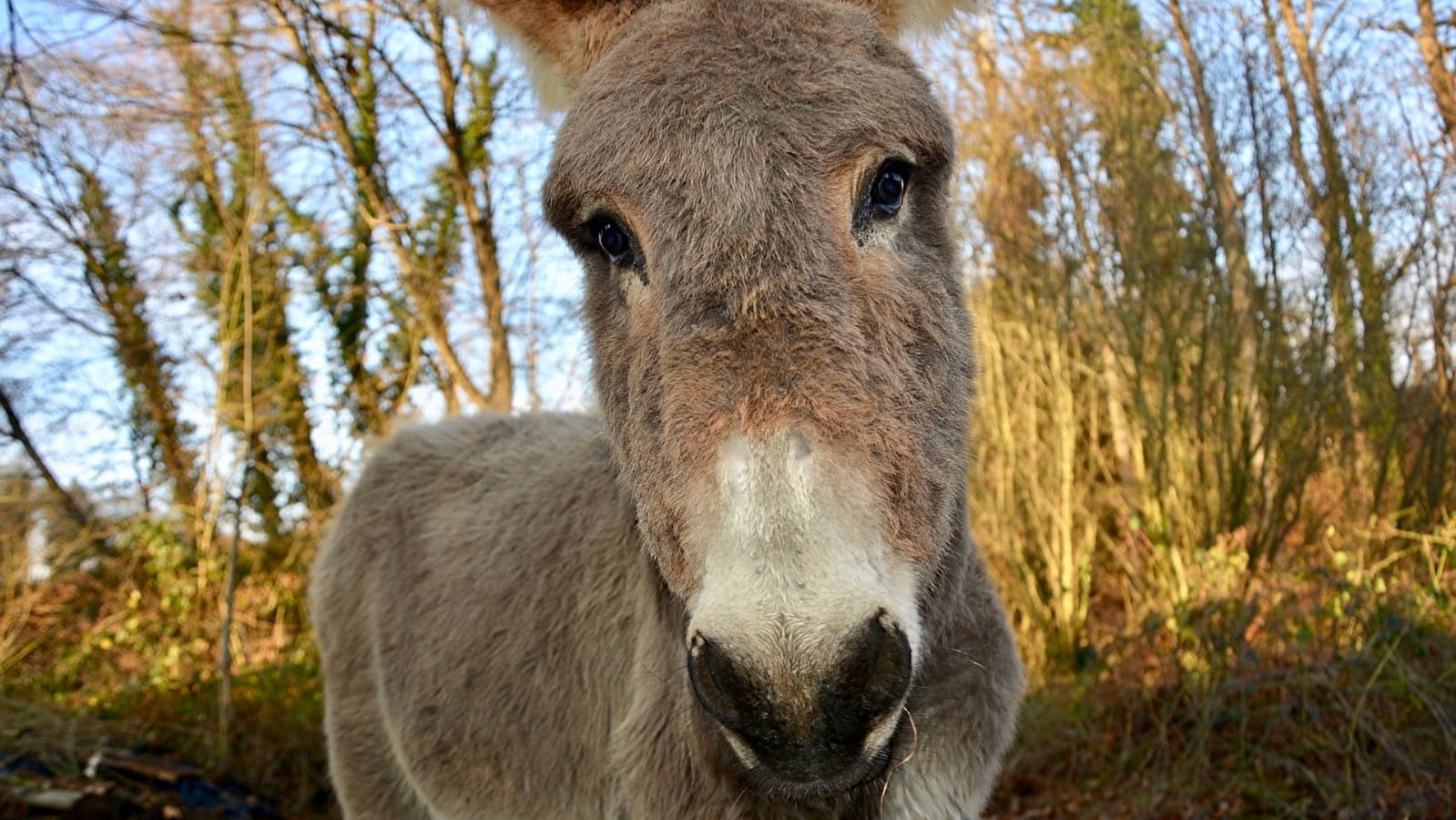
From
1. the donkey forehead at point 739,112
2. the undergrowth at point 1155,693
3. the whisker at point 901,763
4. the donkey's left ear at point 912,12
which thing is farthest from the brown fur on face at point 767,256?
the undergrowth at point 1155,693

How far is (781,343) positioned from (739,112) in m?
0.54

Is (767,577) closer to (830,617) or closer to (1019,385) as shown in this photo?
(830,617)

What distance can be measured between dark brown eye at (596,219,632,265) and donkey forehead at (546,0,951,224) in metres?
0.06

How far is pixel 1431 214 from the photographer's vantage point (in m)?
6.34

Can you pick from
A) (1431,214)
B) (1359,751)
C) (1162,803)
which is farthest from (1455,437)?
(1162,803)

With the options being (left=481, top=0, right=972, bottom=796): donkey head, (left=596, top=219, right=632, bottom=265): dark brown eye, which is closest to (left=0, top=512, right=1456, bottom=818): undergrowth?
(left=481, top=0, right=972, bottom=796): donkey head

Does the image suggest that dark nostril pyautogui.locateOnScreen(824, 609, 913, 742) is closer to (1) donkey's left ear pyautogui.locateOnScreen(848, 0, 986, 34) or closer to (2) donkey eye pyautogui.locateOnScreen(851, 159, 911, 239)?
(2) donkey eye pyautogui.locateOnScreen(851, 159, 911, 239)

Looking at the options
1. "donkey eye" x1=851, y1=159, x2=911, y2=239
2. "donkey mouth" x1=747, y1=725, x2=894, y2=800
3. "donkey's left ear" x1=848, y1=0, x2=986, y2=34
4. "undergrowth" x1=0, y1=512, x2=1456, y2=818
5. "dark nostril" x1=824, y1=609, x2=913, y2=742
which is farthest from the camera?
"undergrowth" x1=0, y1=512, x2=1456, y2=818

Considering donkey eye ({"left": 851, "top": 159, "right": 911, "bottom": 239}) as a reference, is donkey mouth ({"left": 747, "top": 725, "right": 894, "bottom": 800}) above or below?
below

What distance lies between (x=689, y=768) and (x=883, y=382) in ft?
3.60

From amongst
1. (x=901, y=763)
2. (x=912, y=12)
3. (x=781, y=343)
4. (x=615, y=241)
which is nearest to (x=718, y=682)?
(x=781, y=343)

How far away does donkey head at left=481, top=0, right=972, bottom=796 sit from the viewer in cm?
148

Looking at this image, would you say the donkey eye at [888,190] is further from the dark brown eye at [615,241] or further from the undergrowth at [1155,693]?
the undergrowth at [1155,693]

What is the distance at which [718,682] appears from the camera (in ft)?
5.05
